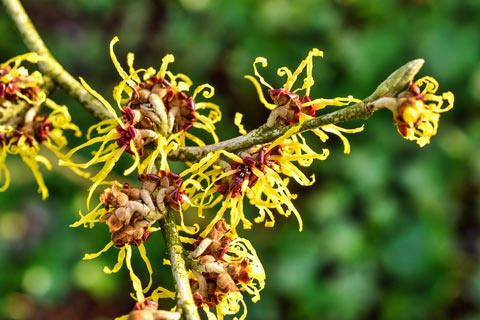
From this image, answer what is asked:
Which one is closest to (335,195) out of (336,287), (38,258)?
(336,287)

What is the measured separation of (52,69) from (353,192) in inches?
62.2

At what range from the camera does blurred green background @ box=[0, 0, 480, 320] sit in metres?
2.48

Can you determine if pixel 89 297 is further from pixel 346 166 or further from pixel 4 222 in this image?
pixel 346 166

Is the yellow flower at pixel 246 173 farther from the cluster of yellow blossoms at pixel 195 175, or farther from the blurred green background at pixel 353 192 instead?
the blurred green background at pixel 353 192

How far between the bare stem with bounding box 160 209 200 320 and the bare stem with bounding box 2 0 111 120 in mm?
207

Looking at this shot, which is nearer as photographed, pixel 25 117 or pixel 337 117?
pixel 337 117

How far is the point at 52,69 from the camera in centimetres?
114

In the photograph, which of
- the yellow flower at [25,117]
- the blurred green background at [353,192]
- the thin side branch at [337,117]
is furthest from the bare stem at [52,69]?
the blurred green background at [353,192]

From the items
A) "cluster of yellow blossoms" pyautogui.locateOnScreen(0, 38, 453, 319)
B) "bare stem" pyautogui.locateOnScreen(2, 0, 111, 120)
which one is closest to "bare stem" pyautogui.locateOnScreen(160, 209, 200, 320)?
"cluster of yellow blossoms" pyautogui.locateOnScreen(0, 38, 453, 319)

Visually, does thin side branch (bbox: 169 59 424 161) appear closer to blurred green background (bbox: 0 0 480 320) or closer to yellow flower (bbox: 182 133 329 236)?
yellow flower (bbox: 182 133 329 236)

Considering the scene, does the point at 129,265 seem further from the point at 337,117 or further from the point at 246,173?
the point at 337,117

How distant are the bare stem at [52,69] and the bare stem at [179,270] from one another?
0.21 meters

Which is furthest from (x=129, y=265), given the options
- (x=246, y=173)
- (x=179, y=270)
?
(x=246, y=173)

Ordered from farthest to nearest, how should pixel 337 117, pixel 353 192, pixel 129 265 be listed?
pixel 353 192, pixel 129 265, pixel 337 117
